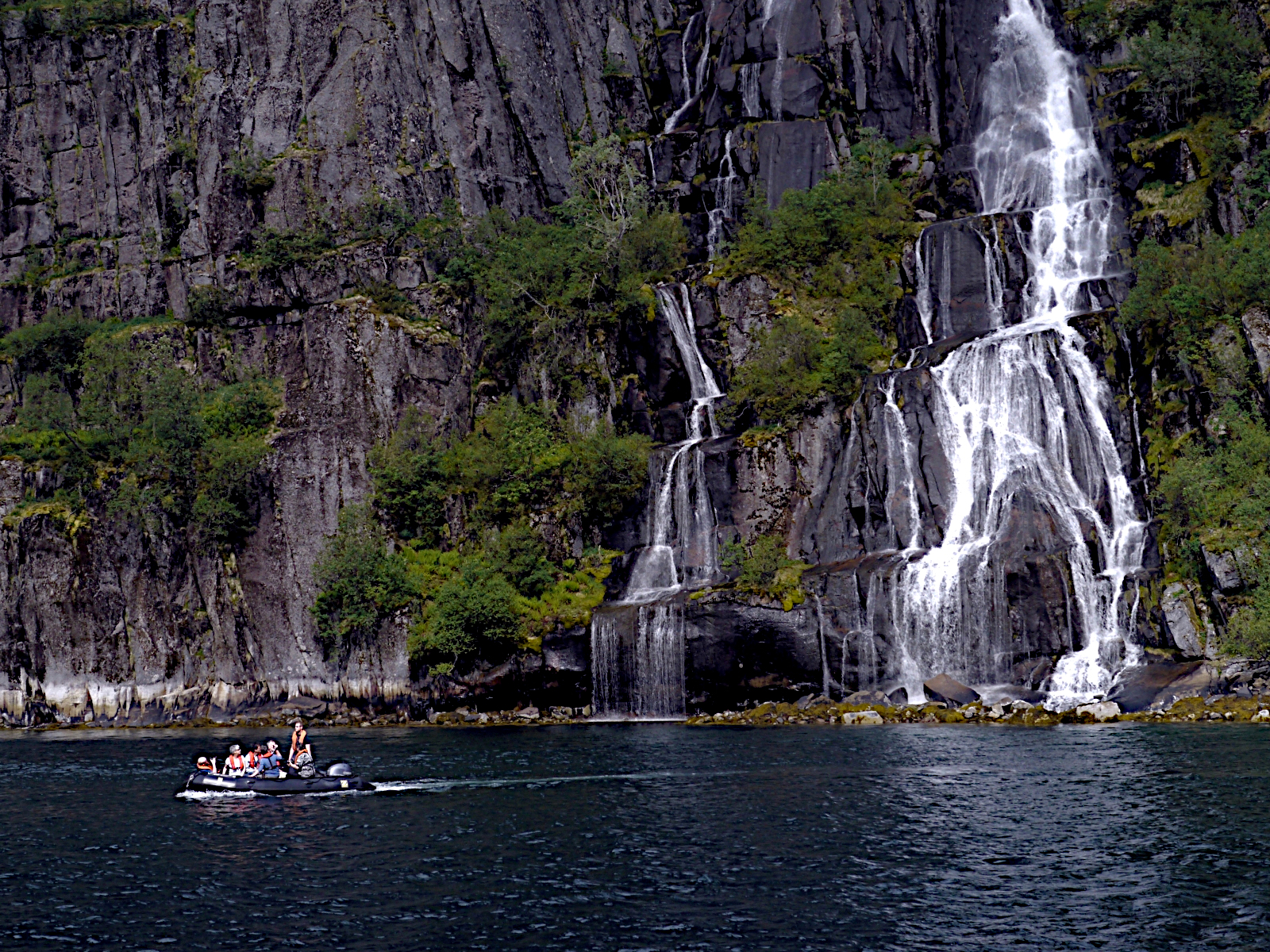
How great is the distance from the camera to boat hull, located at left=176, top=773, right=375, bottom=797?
36.8 meters

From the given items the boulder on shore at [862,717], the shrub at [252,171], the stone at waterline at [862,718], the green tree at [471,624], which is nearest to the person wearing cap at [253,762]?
the green tree at [471,624]

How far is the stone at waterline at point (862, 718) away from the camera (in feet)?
171

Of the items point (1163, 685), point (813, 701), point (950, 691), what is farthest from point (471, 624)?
point (1163, 685)

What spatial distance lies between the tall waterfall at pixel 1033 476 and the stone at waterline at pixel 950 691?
1352 millimetres

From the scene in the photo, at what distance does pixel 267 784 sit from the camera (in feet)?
124

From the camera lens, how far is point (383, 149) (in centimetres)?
8650

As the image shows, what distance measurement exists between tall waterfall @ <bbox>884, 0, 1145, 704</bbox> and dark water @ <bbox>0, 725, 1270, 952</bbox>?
10937mm

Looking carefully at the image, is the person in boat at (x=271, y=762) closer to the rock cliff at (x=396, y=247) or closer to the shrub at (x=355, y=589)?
the rock cliff at (x=396, y=247)

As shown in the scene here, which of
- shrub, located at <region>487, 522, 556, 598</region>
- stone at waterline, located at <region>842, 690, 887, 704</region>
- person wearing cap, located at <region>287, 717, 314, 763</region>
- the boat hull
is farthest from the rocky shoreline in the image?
the boat hull

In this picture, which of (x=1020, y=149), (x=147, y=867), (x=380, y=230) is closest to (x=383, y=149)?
(x=380, y=230)

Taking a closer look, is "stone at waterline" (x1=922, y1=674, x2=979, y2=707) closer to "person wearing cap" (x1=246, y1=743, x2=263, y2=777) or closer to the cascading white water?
the cascading white water

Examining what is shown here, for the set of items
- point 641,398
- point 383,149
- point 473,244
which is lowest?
point 641,398

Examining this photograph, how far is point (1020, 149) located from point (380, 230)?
→ 1661 inches

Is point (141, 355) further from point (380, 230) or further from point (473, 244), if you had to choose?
point (473, 244)
